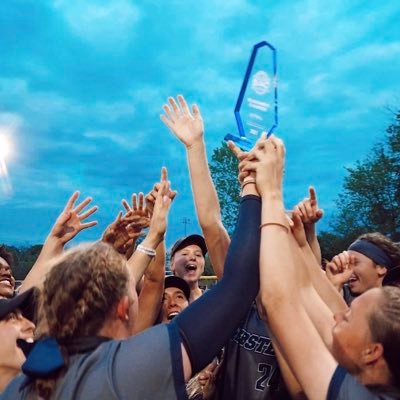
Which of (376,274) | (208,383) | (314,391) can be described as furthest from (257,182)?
(376,274)

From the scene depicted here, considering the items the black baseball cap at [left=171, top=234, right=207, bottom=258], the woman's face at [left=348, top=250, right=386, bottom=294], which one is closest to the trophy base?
the woman's face at [left=348, top=250, right=386, bottom=294]

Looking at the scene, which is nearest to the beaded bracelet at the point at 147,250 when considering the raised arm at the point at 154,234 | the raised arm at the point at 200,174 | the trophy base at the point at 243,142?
the raised arm at the point at 154,234

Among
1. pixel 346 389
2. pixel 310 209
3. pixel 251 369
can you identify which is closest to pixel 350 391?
pixel 346 389

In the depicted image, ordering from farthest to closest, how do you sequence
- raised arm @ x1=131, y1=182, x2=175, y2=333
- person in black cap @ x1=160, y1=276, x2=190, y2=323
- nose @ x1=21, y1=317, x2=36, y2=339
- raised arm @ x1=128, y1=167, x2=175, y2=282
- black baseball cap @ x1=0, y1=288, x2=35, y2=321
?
1. person in black cap @ x1=160, y1=276, x2=190, y2=323
2. raised arm @ x1=131, y1=182, x2=175, y2=333
3. raised arm @ x1=128, y1=167, x2=175, y2=282
4. nose @ x1=21, y1=317, x2=36, y2=339
5. black baseball cap @ x1=0, y1=288, x2=35, y2=321

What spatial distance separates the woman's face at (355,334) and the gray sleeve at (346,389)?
0.56ft

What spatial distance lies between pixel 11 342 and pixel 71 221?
1268 millimetres

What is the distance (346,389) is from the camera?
198 centimetres

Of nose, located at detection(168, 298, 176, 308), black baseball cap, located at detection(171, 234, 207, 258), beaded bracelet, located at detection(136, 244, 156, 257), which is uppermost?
black baseball cap, located at detection(171, 234, 207, 258)

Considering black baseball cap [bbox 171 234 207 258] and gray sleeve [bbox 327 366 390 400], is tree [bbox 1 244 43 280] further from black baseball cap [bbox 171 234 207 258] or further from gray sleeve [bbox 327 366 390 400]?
gray sleeve [bbox 327 366 390 400]

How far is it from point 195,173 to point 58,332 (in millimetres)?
1598

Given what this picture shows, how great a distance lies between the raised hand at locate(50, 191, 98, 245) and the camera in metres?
3.67

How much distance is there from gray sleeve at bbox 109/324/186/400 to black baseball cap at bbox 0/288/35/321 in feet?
2.90

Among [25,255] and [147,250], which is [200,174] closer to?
[147,250]

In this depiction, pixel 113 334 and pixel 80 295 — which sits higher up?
pixel 80 295
